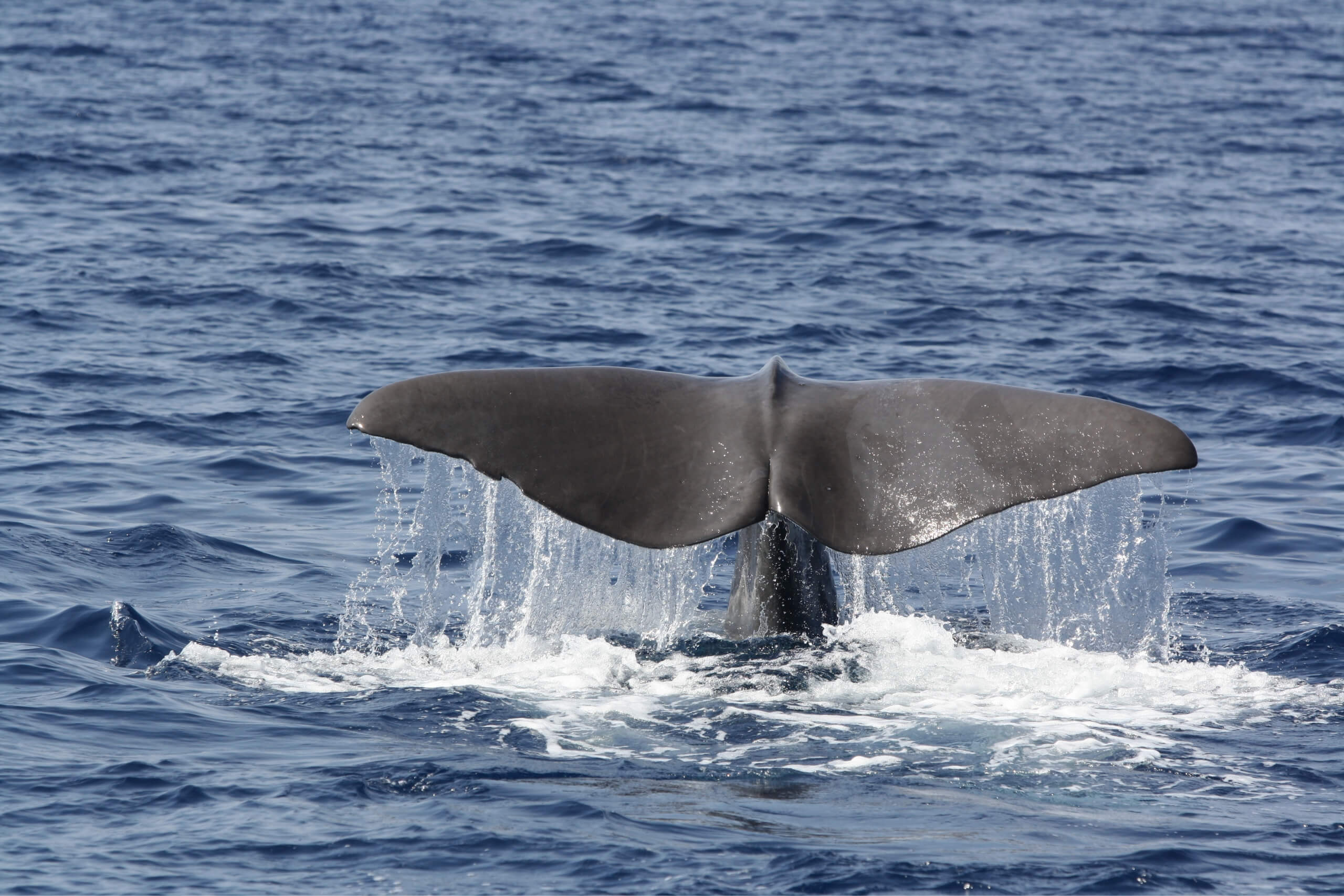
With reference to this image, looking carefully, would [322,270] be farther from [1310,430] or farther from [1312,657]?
[1312,657]

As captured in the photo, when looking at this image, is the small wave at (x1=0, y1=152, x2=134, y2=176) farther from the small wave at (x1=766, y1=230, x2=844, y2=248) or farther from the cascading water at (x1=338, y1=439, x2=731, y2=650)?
the cascading water at (x1=338, y1=439, x2=731, y2=650)

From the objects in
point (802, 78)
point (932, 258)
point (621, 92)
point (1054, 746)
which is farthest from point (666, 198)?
point (1054, 746)

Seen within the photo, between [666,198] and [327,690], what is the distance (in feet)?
51.0

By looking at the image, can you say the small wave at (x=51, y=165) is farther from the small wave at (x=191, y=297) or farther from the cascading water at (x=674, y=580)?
the cascading water at (x=674, y=580)

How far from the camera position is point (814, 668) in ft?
25.3

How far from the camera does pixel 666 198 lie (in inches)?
891

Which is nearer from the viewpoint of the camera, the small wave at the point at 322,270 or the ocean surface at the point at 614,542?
the ocean surface at the point at 614,542

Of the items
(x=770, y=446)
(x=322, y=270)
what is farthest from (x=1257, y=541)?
(x=322, y=270)

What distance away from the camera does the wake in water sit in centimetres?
700

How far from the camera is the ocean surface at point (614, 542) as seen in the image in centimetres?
612

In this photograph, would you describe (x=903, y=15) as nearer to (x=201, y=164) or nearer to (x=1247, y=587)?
(x=201, y=164)

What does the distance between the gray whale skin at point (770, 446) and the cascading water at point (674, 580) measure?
1.75 feet

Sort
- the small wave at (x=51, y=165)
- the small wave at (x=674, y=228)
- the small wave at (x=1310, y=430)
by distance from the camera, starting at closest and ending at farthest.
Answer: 1. the small wave at (x=1310, y=430)
2. the small wave at (x=674, y=228)
3. the small wave at (x=51, y=165)

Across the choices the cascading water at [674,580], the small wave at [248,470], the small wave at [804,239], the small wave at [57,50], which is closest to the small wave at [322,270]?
the small wave at [804,239]
